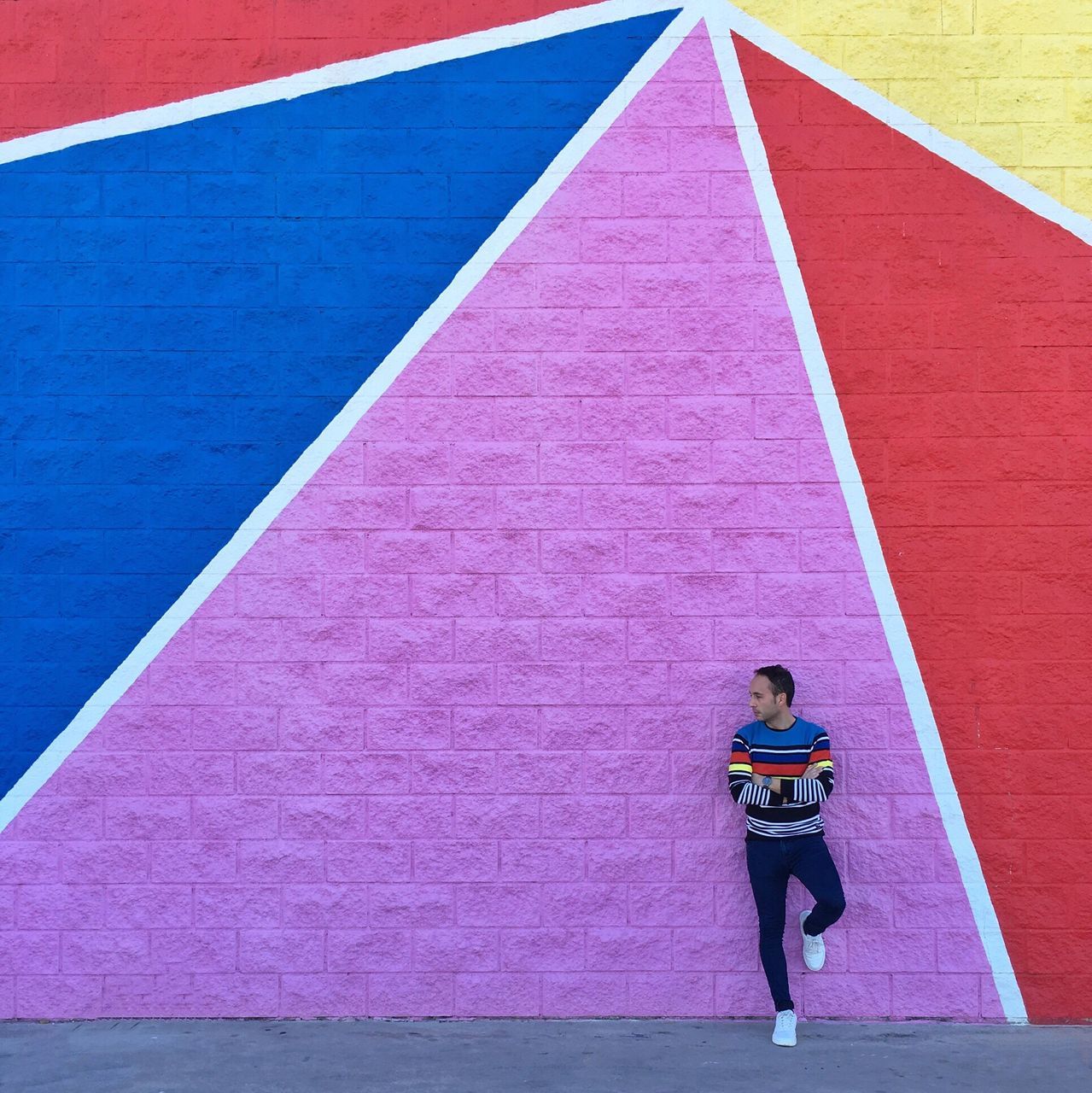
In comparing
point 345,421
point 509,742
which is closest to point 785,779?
point 509,742

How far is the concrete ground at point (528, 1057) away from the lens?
515 centimetres

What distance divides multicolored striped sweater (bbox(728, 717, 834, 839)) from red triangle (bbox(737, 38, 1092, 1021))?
750 millimetres

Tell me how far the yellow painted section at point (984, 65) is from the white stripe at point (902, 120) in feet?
0.13

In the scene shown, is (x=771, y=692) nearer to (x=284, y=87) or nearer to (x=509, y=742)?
(x=509, y=742)

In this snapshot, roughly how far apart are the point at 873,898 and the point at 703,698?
1.27 m

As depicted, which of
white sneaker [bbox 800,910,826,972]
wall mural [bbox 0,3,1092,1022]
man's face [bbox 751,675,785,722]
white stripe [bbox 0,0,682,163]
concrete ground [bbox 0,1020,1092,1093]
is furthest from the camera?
white stripe [bbox 0,0,682,163]

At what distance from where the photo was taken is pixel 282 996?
5.93m

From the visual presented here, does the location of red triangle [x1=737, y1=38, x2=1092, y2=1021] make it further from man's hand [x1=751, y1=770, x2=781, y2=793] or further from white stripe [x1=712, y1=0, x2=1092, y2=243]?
man's hand [x1=751, y1=770, x2=781, y2=793]

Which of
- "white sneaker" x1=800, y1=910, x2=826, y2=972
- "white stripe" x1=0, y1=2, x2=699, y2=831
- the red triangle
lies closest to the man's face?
the red triangle

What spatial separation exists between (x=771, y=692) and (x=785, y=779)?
411mm

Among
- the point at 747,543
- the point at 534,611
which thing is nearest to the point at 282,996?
the point at 534,611

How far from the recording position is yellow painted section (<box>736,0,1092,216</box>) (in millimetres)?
6008

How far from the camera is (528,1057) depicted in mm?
5445

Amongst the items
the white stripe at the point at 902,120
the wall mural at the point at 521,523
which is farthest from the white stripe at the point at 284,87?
the white stripe at the point at 902,120
